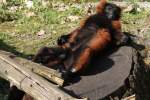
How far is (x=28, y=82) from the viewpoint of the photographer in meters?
5.09

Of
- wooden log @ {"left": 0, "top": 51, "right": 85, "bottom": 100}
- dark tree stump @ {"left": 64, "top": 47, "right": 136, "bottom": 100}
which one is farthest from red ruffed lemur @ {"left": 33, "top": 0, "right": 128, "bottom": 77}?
wooden log @ {"left": 0, "top": 51, "right": 85, "bottom": 100}

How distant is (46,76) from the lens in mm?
5441

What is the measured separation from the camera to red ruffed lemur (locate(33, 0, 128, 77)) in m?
5.85

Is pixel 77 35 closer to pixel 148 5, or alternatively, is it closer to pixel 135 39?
pixel 135 39

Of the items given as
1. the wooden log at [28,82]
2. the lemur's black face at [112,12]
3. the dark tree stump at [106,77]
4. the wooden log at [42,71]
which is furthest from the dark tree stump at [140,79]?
the wooden log at [28,82]

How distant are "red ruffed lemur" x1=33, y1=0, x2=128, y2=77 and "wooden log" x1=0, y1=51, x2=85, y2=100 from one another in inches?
23.1

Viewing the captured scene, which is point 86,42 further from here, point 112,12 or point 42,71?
point 42,71

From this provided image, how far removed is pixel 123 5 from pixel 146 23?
3.78 feet

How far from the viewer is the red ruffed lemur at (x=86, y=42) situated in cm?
585

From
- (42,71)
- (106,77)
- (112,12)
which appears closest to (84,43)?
(106,77)

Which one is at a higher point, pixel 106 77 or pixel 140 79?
pixel 106 77

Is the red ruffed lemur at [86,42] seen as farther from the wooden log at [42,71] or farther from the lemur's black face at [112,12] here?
the wooden log at [42,71]

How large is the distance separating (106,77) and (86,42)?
0.61 metres

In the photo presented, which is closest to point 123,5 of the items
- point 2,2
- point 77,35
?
point 2,2
